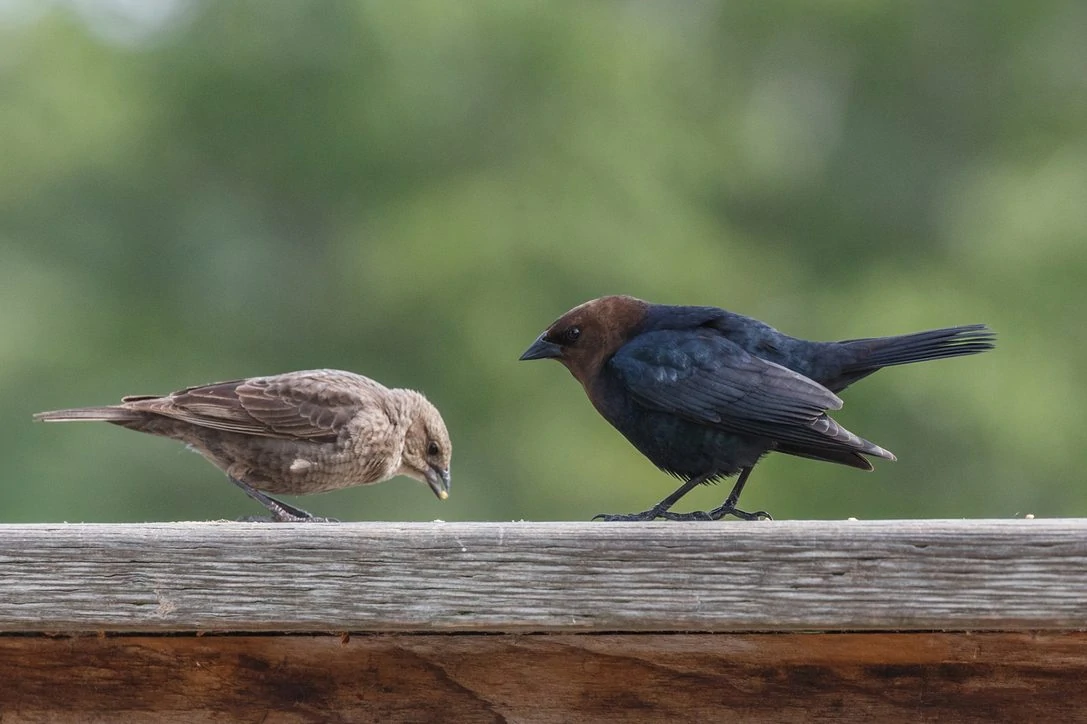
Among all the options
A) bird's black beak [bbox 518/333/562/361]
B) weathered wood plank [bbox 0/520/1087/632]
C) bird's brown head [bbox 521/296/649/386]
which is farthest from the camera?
bird's black beak [bbox 518/333/562/361]

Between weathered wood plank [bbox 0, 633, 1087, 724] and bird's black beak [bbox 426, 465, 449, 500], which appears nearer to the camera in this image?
weathered wood plank [bbox 0, 633, 1087, 724]

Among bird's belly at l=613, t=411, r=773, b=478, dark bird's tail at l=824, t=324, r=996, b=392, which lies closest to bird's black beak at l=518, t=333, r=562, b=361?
bird's belly at l=613, t=411, r=773, b=478

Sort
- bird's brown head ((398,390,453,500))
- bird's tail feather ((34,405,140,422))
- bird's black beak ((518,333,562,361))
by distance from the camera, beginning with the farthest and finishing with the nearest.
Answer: bird's brown head ((398,390,453,500))
bird's tail feather ((34,405,140,422))
bird's black beak ((518,333,562,361))

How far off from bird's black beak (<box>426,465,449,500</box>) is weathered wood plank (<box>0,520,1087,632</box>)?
4014 mm

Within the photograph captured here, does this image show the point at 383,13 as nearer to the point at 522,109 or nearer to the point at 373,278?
the point at 522,109

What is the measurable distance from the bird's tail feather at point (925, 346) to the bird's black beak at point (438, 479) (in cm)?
258

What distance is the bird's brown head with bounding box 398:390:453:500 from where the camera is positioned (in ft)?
20.0

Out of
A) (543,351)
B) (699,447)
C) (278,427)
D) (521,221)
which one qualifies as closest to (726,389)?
(699,447)

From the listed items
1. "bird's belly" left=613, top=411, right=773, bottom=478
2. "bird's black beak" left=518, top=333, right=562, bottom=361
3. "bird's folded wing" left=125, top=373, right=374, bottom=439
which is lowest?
"bird's folded wing" left=125, top=373, right=374, bottom=439

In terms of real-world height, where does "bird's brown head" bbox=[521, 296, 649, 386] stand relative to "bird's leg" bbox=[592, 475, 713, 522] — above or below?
above

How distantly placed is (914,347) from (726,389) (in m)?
0.56

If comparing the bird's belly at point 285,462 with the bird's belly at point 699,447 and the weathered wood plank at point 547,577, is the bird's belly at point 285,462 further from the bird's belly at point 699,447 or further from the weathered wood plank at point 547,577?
the weathered wood plank at point 547,577

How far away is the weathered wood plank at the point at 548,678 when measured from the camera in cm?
222

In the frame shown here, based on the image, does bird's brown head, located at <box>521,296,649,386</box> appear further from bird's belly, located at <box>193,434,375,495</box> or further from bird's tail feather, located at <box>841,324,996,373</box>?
bird's belly, located at <box>193,434,375,495</box>
